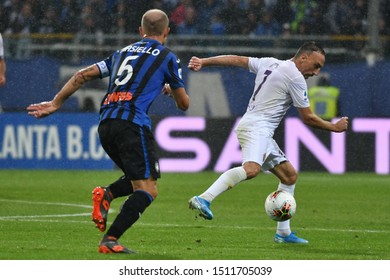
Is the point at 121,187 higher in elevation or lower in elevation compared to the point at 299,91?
lower

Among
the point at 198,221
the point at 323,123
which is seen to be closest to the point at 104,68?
the point at 323,123

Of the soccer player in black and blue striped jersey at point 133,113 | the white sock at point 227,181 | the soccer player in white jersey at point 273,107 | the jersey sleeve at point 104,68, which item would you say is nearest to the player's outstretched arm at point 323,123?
the soccer player in white jersey at point 273,107

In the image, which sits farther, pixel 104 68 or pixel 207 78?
pixel 207 78

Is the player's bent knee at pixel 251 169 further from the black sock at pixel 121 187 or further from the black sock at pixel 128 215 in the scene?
the black sock at pixel 128 215

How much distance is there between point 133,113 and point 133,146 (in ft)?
0.84

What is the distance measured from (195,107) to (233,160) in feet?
4.50

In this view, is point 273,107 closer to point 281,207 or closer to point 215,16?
point 281,207

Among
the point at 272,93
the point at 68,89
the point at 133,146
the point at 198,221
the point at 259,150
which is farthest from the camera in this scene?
the point at 198,221

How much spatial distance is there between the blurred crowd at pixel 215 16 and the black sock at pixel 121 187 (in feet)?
46.3

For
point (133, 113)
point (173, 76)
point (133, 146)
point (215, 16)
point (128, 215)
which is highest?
point (173, 76)

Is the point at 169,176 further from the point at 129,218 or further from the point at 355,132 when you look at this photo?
the point at 129,218

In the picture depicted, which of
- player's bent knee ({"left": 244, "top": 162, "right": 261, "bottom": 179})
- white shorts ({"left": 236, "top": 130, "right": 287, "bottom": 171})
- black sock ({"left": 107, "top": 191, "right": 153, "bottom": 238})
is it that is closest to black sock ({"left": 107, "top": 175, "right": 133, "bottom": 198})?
black sock ({"left": 107, "top": 191, "right": 153, "bottom": 238})

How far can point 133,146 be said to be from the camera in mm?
8461

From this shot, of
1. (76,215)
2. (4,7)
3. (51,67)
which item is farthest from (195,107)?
(76,215)
